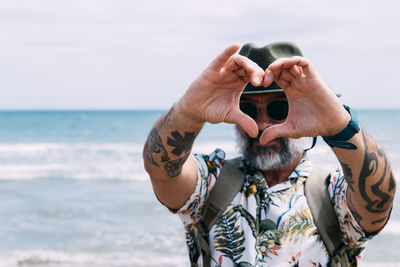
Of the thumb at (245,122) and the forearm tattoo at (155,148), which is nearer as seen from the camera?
the thumb at (245,122)

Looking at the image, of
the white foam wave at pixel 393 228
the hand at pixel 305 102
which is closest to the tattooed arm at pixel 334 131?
the hand at pixel 305 102

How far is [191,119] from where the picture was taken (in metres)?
2.27

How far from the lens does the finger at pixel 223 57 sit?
6.35 ft

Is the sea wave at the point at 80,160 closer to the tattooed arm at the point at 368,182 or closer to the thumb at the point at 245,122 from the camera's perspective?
the tattooed arm at the point at 368,182

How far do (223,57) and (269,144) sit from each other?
895 millimetres

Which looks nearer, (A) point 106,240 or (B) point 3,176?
(A) point 106,240

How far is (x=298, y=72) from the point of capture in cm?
199

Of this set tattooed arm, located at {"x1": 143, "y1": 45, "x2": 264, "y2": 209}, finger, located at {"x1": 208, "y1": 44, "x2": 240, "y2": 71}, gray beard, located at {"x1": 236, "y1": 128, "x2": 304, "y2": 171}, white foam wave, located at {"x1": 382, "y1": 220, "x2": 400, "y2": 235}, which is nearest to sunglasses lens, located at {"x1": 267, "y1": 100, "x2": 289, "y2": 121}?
gray beard, located at {"x1": 236, "y1": 128, "x2": 304, "y2": 171}

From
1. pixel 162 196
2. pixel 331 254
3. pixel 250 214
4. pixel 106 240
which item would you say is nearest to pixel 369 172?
pixel 331 254

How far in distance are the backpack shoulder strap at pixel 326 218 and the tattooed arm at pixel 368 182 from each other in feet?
0.54

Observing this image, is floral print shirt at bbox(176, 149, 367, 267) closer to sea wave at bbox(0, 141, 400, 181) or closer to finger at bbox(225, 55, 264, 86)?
finger at bbox(225, 55, 264, 86)

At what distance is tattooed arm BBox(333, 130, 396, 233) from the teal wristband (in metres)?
0.04

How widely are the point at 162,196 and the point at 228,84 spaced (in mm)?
753

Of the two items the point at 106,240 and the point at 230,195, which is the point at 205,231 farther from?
the point at 106,240
